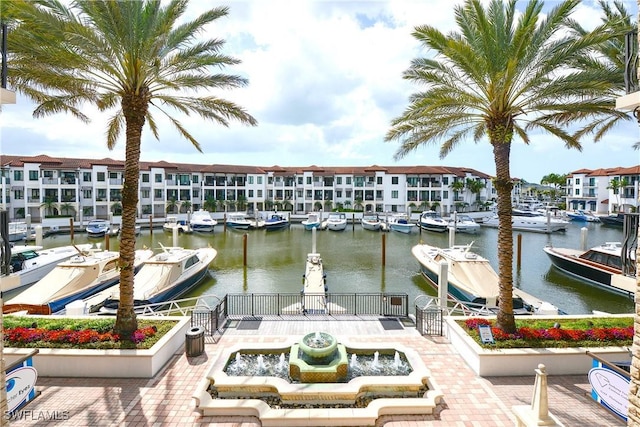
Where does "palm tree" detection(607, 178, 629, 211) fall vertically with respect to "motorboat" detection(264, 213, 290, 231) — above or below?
above

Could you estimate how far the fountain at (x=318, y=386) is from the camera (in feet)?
25.6

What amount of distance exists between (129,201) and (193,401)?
6.29m

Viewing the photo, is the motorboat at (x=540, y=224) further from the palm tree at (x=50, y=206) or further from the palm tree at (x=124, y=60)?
the palm tree at (x=50, y=206)

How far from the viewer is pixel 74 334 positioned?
10094mm

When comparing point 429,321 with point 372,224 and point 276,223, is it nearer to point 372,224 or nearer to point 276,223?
point 372,224

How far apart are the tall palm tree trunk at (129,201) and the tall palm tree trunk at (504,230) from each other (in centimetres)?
1157

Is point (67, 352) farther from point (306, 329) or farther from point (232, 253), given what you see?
point (232, 253)

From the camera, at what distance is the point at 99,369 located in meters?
9.50

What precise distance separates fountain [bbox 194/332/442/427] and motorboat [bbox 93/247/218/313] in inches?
353

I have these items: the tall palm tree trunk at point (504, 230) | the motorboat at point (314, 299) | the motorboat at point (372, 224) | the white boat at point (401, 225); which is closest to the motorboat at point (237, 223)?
the motorboat at point (372, 224)

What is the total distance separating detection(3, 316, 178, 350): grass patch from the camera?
9.88m

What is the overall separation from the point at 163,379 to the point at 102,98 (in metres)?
9.77

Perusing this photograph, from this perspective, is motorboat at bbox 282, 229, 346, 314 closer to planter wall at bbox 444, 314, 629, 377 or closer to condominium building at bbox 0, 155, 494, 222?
planter wall at bbox 444, 314, 629, 377

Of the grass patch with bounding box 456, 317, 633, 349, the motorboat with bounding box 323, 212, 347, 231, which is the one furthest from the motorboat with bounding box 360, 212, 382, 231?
the grass patch with bounding box 456, 317, 633, 349
